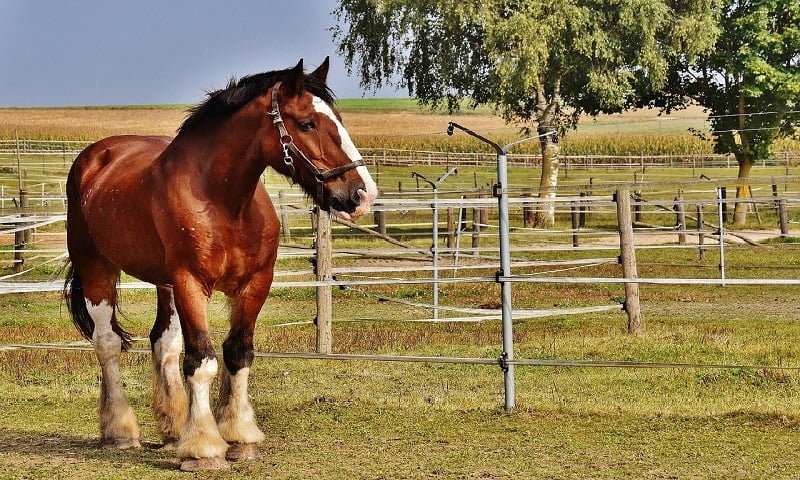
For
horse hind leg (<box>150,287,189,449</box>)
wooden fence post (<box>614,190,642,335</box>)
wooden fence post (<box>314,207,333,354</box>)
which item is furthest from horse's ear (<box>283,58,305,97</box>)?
wooden fence post (<box>614,190,642,335</box>)

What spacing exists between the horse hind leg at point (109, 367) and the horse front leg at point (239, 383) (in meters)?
0.76

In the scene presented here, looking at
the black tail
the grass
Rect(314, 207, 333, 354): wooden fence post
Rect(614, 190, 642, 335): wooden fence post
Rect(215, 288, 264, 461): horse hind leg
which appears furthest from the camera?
Rect(614, 190, 642, 335): wooden fence post

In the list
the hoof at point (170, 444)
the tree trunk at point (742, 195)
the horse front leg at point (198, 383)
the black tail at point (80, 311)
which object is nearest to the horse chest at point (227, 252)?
the horse front leg at point (198, 383)

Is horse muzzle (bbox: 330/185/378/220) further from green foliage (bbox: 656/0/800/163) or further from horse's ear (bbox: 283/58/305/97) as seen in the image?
green foliage (bbox: 656/0/800/163)

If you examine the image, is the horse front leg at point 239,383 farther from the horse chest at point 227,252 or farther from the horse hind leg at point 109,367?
the horse hind leg at point 109,367

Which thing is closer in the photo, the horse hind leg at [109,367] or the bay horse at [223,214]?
the bay horse at [223,214]

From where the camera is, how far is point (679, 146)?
203 ft

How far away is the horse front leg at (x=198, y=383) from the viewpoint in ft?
19.8

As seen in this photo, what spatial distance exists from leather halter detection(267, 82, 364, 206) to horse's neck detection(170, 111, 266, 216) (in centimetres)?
19

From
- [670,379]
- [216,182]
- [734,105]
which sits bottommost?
[670,379]

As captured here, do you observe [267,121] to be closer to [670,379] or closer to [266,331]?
[670,379]

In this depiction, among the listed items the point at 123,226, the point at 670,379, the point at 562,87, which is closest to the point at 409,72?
the point at 562,87

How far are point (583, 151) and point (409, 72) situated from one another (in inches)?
972

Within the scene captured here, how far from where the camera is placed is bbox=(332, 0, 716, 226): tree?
114 ft
